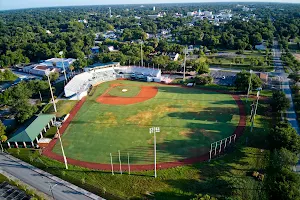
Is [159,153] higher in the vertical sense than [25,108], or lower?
lower

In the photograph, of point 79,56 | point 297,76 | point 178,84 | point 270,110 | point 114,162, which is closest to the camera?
point 114,162

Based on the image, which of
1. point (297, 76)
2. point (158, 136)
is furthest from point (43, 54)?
point (297, 76)

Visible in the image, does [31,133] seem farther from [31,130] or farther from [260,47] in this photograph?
[260,47]

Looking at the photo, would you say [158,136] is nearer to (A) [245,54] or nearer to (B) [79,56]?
(B) [79,56]

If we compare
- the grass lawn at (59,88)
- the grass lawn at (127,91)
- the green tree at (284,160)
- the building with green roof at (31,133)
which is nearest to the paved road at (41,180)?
the building with green roof at (31,133)

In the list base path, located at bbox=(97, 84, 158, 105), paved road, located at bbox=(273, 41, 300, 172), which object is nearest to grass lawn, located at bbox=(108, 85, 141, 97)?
base path, located at bbox=(97, 84, 158, 105)

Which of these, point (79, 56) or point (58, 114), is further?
point (79, 56)

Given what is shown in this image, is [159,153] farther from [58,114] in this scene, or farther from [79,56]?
Result: [79,56]

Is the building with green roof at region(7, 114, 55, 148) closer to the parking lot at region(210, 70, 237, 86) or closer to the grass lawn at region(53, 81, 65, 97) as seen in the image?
the grass lawn at region(53, 81, 65, 97)

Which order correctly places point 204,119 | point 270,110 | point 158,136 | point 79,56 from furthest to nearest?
1. point 79,56
2. point 270,110
3. point 204,119
4. point 158,136
